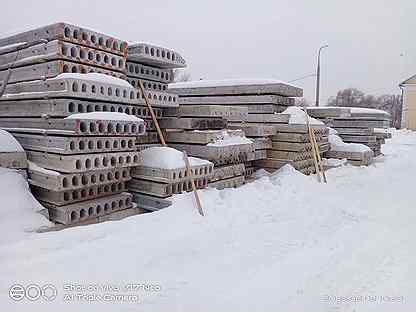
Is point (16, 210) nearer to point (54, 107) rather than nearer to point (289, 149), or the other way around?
point (54, 107)

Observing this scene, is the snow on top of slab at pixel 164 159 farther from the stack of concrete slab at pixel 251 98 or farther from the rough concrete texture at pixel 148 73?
the stack of concrete slab at pixel 251 98

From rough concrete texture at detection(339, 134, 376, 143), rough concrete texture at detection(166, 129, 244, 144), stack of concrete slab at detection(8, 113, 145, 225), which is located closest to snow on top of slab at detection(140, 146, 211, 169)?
stack of concrete slab at detection(8, 113, 145, 225)

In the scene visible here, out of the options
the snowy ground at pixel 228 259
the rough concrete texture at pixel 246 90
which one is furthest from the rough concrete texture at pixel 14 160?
the rough concrete texture at pixel 246 90

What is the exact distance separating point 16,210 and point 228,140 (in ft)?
11.7

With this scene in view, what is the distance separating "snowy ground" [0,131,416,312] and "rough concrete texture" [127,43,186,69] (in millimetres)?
2405

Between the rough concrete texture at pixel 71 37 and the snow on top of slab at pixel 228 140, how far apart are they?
206cm

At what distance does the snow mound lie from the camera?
3709mm

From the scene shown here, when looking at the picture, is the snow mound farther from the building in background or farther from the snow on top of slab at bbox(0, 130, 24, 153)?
the building in background

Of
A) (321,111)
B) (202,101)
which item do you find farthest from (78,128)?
(321,111)

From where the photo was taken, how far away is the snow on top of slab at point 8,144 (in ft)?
14.6

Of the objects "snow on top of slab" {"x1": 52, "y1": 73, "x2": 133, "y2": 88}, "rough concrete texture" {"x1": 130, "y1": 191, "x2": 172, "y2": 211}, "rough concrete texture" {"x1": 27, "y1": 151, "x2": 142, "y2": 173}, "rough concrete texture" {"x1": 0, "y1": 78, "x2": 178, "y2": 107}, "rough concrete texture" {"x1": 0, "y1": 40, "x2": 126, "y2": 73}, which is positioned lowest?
"rough concrete texture" {"x1": 130, "y1": 191, "x2": 172, "y2": 211}

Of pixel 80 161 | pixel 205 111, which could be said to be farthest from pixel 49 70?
pixel 205 111

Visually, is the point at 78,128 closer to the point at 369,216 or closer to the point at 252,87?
the point at 369,216

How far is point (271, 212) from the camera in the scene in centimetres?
514
